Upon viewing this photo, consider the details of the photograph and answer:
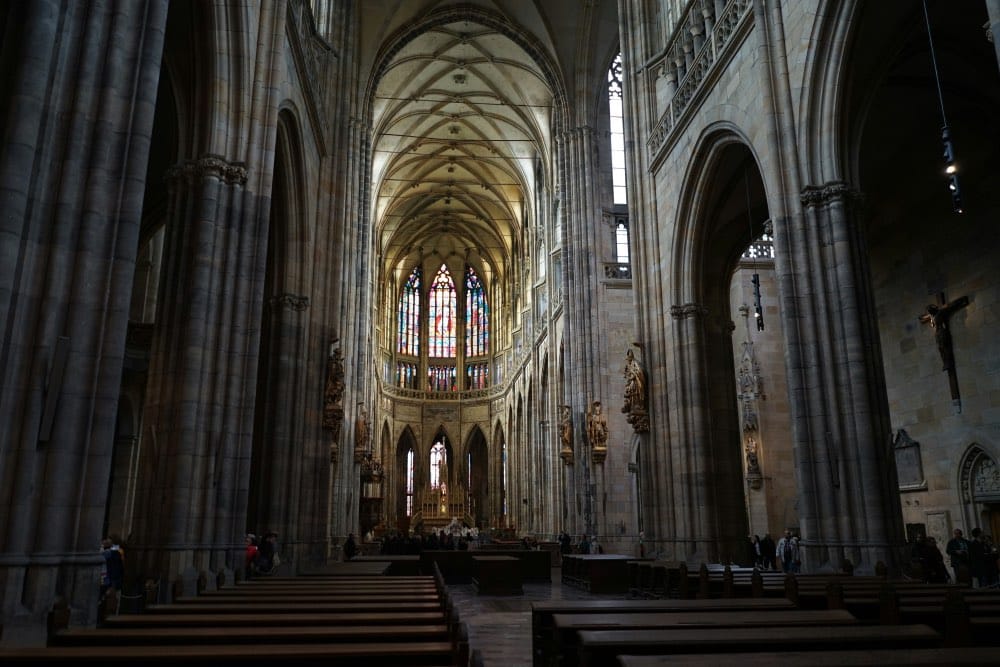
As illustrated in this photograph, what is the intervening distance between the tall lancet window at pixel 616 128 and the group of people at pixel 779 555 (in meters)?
14.4

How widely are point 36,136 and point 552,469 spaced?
2689 cm

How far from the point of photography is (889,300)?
58.2 ft

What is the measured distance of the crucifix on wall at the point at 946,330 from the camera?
1523 cm

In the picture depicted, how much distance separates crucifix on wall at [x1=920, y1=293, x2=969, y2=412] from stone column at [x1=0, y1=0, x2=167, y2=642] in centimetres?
1543

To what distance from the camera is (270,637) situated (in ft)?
→ 12.0

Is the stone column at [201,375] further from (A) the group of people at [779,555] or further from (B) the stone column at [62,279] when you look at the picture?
(A) the group of people at [779,555]

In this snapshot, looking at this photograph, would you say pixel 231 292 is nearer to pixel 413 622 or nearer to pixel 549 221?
pixel 413 622

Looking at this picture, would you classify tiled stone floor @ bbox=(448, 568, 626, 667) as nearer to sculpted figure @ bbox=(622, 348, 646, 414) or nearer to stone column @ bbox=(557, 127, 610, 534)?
sculpted figure @ bbox=(622, 348, 646, 414)

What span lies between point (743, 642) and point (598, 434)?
19887mm

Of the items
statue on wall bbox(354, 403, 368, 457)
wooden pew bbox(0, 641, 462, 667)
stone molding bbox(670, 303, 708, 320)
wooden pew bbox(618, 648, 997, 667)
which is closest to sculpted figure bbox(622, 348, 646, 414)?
stone molding bbox(670, 303, 708, 320)

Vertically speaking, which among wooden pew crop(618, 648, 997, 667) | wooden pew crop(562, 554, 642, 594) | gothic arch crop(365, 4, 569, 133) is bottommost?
wooden pew crop(562, 554, 642, 594)

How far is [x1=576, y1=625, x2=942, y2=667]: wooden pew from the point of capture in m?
3.65

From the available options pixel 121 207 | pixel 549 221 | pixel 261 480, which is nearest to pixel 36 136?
pixel 121 207

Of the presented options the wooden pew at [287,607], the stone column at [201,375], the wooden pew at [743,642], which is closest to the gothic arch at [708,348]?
the stone column at [201,375]
